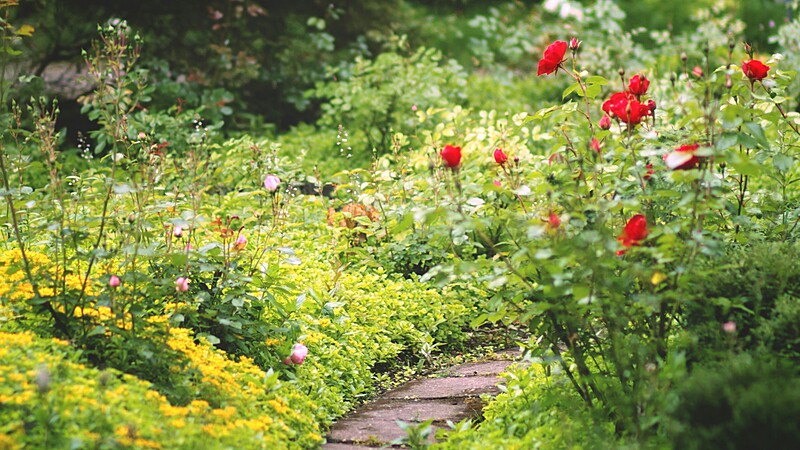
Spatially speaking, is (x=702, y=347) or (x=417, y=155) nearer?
(x=702, y=347)

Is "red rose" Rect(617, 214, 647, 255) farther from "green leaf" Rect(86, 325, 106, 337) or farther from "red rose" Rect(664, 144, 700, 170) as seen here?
"green leaf" Rect(86, 325, 106, 337)

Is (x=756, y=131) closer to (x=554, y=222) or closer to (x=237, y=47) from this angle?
(x=554, y=222)

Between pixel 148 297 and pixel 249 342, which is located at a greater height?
pixel 148 297

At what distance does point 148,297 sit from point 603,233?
5.88 feet

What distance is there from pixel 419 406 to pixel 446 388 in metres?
0.28

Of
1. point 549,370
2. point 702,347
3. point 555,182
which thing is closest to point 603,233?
point 555,182

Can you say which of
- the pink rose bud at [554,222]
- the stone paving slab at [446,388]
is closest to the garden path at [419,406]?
the stone paving slab at [446,388]

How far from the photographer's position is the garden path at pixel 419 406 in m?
3.22

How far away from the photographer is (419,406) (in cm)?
356

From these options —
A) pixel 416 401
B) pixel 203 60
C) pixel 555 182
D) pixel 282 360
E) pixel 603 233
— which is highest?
pixel 203 60

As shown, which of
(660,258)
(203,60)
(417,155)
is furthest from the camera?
(203,60)

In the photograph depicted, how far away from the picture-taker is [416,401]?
364 centimetres

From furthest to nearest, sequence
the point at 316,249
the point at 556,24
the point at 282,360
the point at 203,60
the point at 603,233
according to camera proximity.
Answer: the point at 556,24 → the point at 203,60 → the point at 316,249 → the point at 282,360 → the point at 603,233

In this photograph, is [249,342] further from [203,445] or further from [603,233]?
→ [603,233]
